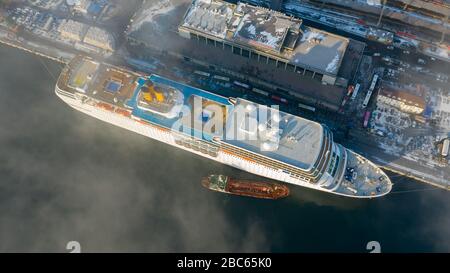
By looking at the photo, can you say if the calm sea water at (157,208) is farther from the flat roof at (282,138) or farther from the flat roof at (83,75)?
the flat roof at (83,75)

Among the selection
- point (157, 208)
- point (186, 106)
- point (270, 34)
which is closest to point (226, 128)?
point (186, 106)

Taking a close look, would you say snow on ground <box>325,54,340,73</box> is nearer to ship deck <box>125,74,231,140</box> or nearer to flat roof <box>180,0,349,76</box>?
A: flat roof <box>180,0,349,76</box>

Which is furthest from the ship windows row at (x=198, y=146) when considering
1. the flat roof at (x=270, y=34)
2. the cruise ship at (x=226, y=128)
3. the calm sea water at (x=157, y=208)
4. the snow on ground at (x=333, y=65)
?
the snow on ground at (x=333, y=65)

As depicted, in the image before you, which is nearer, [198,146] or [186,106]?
[186,106]

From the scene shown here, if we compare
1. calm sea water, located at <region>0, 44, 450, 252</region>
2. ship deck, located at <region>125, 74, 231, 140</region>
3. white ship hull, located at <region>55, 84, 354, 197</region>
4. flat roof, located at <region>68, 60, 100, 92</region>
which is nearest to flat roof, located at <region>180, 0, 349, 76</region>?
ship deck, located at <region>125, 74, 231, 140</region>

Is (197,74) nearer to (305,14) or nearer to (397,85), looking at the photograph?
(305,14)

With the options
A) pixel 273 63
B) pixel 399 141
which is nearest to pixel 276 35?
pixel 273 63

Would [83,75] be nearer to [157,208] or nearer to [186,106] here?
[186,106]
